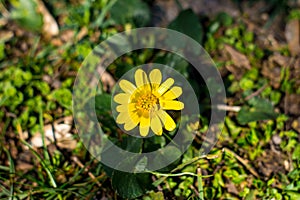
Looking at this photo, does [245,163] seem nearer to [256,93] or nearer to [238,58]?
[256,93]

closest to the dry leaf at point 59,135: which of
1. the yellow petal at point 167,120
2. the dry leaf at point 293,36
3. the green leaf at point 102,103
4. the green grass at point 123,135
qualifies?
the green grass at point 123,135

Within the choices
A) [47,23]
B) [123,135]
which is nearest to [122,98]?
[123,135]

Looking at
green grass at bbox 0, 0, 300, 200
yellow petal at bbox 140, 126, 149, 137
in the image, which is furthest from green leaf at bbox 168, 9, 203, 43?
yellow petal at bbox 140, 126, 149, 137

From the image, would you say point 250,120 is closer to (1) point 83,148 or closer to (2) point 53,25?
(1) point 83,148

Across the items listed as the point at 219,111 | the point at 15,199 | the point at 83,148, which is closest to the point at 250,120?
the point at 219,111

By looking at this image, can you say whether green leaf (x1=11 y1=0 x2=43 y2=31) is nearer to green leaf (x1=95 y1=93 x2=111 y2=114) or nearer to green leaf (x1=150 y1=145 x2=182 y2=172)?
green leaf (x1=95 y1=93 x2=111 y2=114)

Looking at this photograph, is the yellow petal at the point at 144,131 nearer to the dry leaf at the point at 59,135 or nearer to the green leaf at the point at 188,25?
the dry leaf at the point at 59,135
